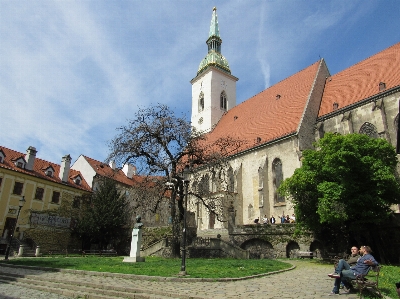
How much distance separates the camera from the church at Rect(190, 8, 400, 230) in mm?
24062

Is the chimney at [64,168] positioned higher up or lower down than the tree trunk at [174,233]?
higher up

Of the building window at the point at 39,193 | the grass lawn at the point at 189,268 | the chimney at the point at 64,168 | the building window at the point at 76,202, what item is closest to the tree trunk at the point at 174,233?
the grass lawn at the point at 189,268

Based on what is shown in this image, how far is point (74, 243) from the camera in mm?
30062

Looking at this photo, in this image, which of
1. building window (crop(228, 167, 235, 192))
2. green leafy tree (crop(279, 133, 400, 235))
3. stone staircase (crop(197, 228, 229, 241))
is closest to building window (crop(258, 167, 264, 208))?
building window (crop(228, 167, 235, 192))

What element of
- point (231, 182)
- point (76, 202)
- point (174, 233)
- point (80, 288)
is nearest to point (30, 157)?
point (76, 202)

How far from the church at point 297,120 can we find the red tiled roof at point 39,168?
1324cm

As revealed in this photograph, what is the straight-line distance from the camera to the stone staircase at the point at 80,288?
8.04 metres

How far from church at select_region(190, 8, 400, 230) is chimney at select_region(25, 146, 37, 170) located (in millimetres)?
16915

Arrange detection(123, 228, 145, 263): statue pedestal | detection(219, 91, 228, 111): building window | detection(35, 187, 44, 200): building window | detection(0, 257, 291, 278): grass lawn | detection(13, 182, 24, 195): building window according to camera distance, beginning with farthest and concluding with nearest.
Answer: detection(219, 91, 228, 111): building window < detection(35, 187, 44, 200): building window < detection(13, 182, 24, 195): building window < detection(123, 228, 145, 263): statue pedestal < detection(0, 257, 291, 278): grass lawn

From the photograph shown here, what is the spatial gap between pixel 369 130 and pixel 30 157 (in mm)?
30380

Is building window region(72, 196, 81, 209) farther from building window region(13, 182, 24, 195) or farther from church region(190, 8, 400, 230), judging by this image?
church region(190, 8, 400, 230)

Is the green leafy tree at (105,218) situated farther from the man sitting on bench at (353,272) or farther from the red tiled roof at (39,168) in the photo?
the man sitting on bench at (353,272)

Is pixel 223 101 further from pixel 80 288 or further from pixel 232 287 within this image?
pixel 80 288

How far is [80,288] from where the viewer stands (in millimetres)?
9188
